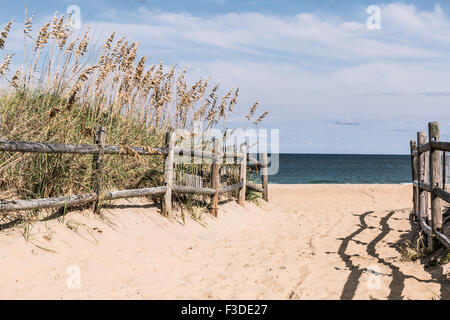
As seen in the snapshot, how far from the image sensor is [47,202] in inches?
192

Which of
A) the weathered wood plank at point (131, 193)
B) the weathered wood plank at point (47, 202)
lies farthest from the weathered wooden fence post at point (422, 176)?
the weathered wood plank at point (47, 202)

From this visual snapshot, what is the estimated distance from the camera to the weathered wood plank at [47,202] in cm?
448

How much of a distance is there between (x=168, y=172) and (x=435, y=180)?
13.2 feet

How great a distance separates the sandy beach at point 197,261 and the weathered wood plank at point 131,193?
0.33m

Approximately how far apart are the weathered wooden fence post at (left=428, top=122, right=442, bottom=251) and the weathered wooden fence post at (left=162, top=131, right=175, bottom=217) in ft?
13.0

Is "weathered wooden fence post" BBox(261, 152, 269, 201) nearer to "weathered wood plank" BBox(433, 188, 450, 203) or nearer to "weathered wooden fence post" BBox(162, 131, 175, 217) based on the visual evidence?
"weathered wooden fence post" BBox(162, 131, 175, 217)

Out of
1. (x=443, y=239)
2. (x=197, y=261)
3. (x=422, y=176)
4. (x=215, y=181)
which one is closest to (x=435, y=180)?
(x=443, y=239)

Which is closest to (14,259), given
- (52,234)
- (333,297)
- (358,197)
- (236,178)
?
(52,234)

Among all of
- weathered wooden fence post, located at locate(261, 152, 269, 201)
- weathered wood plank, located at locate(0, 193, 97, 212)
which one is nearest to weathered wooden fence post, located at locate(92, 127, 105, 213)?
weathered wood plank, located at locate(0, 193, 97, 212)

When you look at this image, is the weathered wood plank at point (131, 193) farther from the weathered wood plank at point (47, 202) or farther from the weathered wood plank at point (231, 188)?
the weathered wood plank at point (231, 188)

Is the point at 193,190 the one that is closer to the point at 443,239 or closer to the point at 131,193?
the point at 131,193

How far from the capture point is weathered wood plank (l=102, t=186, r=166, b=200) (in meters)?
5.87

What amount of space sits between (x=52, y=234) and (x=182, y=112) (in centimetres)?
401
